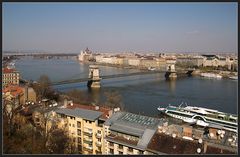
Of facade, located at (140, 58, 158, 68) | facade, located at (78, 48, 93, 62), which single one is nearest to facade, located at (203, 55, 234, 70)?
facade, located at (140, 58, 158, 68)

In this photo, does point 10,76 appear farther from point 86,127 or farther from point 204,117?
point 86,127

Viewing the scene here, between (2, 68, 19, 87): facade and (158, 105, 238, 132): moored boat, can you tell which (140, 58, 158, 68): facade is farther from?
(158, 105, 238, 132): moored boat

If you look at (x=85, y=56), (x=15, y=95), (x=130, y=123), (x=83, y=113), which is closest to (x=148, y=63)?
(x=85, y=56)

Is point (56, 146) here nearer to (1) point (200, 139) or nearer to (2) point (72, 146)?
(2) point (72, 146)

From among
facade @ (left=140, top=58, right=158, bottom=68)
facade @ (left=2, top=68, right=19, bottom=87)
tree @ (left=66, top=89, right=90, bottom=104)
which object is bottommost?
tree @ (left=66, top=89, right=90, bottom=104)

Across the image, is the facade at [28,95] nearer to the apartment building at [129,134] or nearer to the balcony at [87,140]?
the balcony at [87,140]

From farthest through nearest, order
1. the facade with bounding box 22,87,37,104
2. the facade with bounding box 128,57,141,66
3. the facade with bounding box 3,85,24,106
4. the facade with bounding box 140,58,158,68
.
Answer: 1. the facade with bounding box 128,57,141,66
2. the facade with bounding box 140,58,158,68
3. the facade with bounding box 22,87,37,104
4. the facade with bounding box 3,85,24,106

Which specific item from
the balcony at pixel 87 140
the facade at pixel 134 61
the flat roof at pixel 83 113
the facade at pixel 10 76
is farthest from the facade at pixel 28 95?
the facade at pixel 134 61
